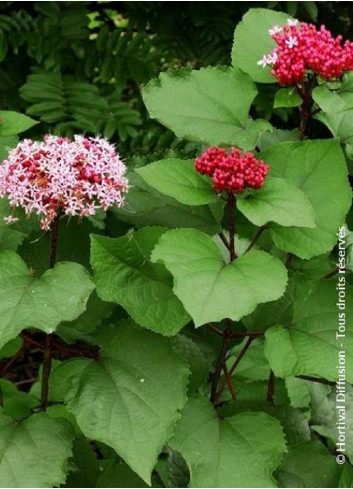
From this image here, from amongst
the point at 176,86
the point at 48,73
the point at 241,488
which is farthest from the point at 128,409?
the point at 48,73

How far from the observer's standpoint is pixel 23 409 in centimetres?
208

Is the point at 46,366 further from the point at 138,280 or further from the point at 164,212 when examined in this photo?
the point at 164,212

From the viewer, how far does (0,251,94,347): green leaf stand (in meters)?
1.26

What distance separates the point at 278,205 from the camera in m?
1.34

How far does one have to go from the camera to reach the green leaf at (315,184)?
143cm

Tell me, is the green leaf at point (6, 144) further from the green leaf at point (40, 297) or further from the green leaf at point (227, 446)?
the green leaf at point (227, 446)

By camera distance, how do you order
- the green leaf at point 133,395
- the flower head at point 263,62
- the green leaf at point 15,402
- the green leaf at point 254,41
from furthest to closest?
1. the green leaf at point 15,402
2. the green leaf at point 254,41
3. the flower head at point 263,62
4. the green leaf at point 133,395

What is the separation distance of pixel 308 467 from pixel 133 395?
1.48ft

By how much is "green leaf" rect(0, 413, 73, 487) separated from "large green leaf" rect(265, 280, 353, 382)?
419mm

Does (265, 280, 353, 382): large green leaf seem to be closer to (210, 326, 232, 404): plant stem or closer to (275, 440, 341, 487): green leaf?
(210, 326, 232, 404): plant stem

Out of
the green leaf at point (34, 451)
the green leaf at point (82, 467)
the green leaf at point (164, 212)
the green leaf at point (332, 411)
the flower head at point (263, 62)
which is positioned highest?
the flower head at point (263, 62)

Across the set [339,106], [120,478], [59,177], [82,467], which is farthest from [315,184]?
[82,467]

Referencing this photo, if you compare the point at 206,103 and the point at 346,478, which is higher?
the point at 206,103

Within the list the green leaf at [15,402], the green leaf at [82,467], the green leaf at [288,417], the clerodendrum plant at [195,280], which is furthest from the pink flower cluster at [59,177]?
the green leaf at [15,402]
